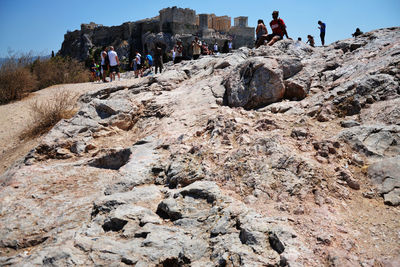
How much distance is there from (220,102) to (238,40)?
4329 centimetres

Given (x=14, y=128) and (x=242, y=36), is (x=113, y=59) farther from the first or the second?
(x=242, y=36)

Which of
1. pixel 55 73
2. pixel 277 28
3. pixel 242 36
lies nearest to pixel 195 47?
Result: pixel 277 28

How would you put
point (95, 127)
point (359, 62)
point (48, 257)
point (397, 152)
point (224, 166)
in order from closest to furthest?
point (48, 257) < point (397, 152) < point (224, 166) < point (359, 62) < point (95, 127)

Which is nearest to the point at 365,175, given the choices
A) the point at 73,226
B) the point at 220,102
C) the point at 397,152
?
the point at 397,152

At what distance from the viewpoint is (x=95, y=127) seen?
5.61 m

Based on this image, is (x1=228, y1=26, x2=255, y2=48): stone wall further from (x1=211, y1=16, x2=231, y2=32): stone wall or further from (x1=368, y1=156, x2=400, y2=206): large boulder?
(x1=368, y1=156, x2=400, y2=206): large boulder

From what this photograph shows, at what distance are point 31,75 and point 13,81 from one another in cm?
135

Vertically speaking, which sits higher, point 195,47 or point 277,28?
point 195,47

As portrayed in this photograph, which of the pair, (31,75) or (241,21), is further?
(241,21)

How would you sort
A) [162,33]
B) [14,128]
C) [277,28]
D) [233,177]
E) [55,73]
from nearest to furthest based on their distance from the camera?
[233,177]
[277,28]
[14,128]
[55,73]
[162,33]

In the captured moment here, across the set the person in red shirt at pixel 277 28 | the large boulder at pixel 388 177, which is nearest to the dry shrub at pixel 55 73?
the person in red shirt at pixel 277 28

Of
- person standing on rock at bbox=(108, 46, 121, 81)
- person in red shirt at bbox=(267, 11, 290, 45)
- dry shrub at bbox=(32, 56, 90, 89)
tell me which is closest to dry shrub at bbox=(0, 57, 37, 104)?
dry shrub at bbox=(32, 56, 90, 89)

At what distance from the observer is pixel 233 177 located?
335cm

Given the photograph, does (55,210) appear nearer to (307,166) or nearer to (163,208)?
(163,208)
